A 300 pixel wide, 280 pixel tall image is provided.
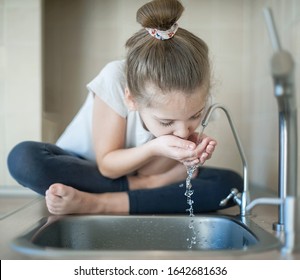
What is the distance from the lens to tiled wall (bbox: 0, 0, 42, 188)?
60cm

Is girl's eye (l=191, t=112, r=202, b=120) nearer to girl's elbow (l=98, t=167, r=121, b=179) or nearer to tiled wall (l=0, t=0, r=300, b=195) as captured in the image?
tiled wall (l=0, t=0, r=300, b=195)

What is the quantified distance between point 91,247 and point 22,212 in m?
0.10

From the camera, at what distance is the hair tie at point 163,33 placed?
590 millimetres

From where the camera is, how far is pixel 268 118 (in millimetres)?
581

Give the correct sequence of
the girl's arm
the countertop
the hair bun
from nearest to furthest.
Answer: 1. the countertop
2. the hair bun
3. the girl's arm

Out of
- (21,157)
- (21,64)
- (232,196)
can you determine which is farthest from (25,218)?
(232,196)

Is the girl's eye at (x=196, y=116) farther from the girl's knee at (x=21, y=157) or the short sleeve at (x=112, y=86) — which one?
the girl's knee at (x=21, y=157)

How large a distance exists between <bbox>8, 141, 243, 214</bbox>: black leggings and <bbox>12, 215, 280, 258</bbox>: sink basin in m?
0.06

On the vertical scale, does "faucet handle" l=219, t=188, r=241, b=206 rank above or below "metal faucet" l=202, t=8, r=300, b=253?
below

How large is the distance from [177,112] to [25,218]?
24 centimetres

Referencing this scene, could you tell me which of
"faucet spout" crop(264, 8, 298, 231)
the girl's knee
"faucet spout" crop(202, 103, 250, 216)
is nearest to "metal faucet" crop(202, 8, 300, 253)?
"faucet spout" crop(264, 8, 298, 231)

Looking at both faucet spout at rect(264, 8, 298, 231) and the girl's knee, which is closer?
faucet spout at rect(264, 8, 298, 231)

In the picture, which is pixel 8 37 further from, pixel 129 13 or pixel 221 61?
pixel 221 61
